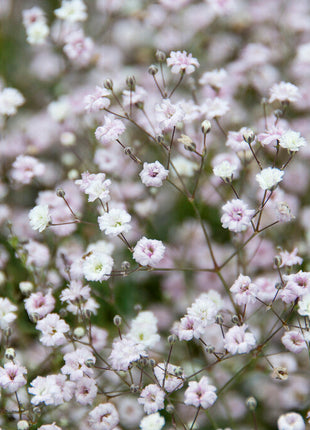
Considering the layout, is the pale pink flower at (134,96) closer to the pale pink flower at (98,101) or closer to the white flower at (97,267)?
the pale pink flower at (98,101)

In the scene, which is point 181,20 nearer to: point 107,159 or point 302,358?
point 107,159

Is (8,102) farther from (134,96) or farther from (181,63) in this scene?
(181,63)

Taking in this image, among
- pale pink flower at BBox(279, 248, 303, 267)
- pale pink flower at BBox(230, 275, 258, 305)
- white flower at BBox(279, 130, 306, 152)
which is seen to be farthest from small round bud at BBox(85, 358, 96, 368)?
white flower at BBox(279, 130, 306, 152)

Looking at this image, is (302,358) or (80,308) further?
(302,358)

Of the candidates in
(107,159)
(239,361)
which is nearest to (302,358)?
(239,361)

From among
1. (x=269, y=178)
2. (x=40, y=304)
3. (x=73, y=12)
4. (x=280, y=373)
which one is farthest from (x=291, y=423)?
(x=73, y=12)

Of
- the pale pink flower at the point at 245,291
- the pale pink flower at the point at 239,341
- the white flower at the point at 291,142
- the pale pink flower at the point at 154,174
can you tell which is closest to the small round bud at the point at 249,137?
the white flower at the point at 291,142
